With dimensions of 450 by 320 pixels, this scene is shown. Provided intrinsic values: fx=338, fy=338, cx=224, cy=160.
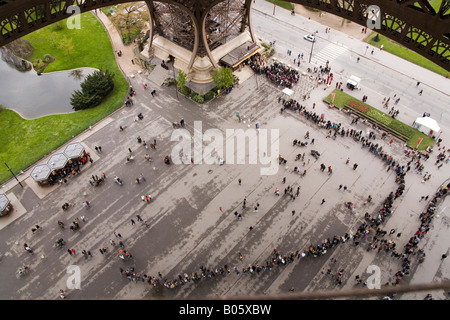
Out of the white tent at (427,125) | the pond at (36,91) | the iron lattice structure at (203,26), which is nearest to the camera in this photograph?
the white tent at (427,125)

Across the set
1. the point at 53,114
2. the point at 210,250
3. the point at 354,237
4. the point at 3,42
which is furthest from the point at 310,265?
the point at 53,114

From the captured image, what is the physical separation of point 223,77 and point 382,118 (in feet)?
71.7

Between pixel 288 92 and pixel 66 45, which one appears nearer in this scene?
pixel 288 92

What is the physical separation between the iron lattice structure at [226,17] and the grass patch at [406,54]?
23759mm

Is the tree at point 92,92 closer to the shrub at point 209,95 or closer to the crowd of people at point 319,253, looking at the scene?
the shrub at point 209,95

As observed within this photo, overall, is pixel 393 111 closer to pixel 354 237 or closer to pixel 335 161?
pixel 335 161

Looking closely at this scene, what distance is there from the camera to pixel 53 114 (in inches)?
1828

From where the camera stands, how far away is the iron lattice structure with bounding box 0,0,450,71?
22725mm

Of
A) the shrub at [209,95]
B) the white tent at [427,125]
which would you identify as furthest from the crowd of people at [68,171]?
the white tent at [427,125]

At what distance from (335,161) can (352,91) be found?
46.5 feet

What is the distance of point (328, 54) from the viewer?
5478cm

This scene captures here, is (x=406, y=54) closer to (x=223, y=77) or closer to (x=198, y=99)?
(x=223, y=77)

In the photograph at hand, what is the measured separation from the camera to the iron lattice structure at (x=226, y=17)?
22.7 m

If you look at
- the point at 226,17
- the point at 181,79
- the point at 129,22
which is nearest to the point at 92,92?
the point at 181,79
